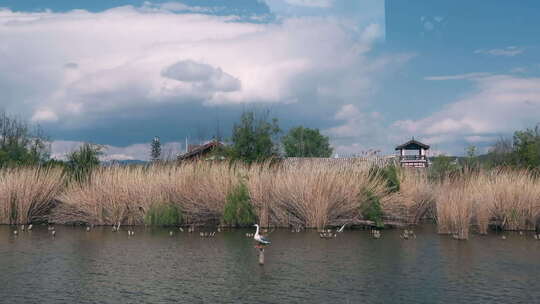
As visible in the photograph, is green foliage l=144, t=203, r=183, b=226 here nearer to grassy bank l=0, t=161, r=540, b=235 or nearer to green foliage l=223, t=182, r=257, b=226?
grassy bank l=0, t=161, r=540, b=235

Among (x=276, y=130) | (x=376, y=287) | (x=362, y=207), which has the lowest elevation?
(x=376, y=287)

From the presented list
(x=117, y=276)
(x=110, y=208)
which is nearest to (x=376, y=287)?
(x=117, y=276)

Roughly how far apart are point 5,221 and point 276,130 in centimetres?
2298

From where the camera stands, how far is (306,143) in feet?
336

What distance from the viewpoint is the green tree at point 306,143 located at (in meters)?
98.6

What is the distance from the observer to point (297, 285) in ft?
52.4

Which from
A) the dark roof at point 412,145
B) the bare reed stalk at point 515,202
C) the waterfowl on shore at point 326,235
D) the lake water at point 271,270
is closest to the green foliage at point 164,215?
the lake water at point 271,270

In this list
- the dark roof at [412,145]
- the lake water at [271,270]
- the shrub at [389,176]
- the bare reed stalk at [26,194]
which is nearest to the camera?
the lake water at [271,270]

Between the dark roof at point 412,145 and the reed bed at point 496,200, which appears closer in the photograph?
the reed bed at point 496,200

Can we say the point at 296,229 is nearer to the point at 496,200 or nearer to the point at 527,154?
the point at 496,200

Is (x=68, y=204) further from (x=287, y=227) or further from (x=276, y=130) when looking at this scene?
(x=276, y=130)

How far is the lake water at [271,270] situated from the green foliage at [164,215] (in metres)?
4.78

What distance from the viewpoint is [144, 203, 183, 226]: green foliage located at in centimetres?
3123

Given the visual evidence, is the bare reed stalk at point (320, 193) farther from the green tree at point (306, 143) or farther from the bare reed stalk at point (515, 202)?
the green tree at point (306, 143)
